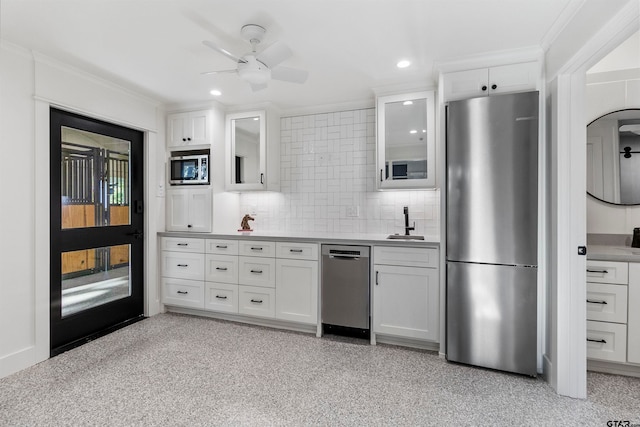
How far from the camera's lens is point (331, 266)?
3.15m

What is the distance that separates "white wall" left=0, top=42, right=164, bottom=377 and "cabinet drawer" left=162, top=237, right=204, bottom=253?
1.25 meters

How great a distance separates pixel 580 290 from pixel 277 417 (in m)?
2.14

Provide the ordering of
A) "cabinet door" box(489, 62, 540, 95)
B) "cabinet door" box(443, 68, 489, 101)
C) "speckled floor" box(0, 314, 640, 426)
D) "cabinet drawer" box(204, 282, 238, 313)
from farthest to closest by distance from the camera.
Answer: "cabinet drawer" box(204, 282, 238, 313)
"cabinet door" box(443, 68, 489, 101)
"cabinet door" box(489, 62, 540, 95)
"speckled floor" box(0, 314, 640, 426)

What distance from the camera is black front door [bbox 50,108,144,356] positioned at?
2.83 meters

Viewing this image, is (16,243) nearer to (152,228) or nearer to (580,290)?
(152,228)

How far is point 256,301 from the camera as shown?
11.3ft

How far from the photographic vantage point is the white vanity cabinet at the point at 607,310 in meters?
2.33

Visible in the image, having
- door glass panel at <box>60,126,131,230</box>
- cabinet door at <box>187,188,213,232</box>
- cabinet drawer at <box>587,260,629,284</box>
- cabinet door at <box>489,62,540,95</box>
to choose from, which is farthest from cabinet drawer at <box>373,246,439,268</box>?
door glass panel at <box>60,126,131,230</box>

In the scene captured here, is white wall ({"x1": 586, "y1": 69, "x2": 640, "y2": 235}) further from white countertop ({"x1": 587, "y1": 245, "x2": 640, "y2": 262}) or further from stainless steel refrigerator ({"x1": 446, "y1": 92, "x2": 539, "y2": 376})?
stainless steel refrigerator ({"x1": 446, "y1": 92, "x2": 539, "y2": 376})

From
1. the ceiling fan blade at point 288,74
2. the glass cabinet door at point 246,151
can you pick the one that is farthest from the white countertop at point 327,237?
the ceiling fan blade at point 288,74

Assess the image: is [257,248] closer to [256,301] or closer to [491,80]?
[256,301]

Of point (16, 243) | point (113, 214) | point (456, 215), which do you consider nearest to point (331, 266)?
point (456, 215)

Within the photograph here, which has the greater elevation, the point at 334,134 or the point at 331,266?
the point at 334,134

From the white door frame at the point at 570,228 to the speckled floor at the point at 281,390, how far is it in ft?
0.76
